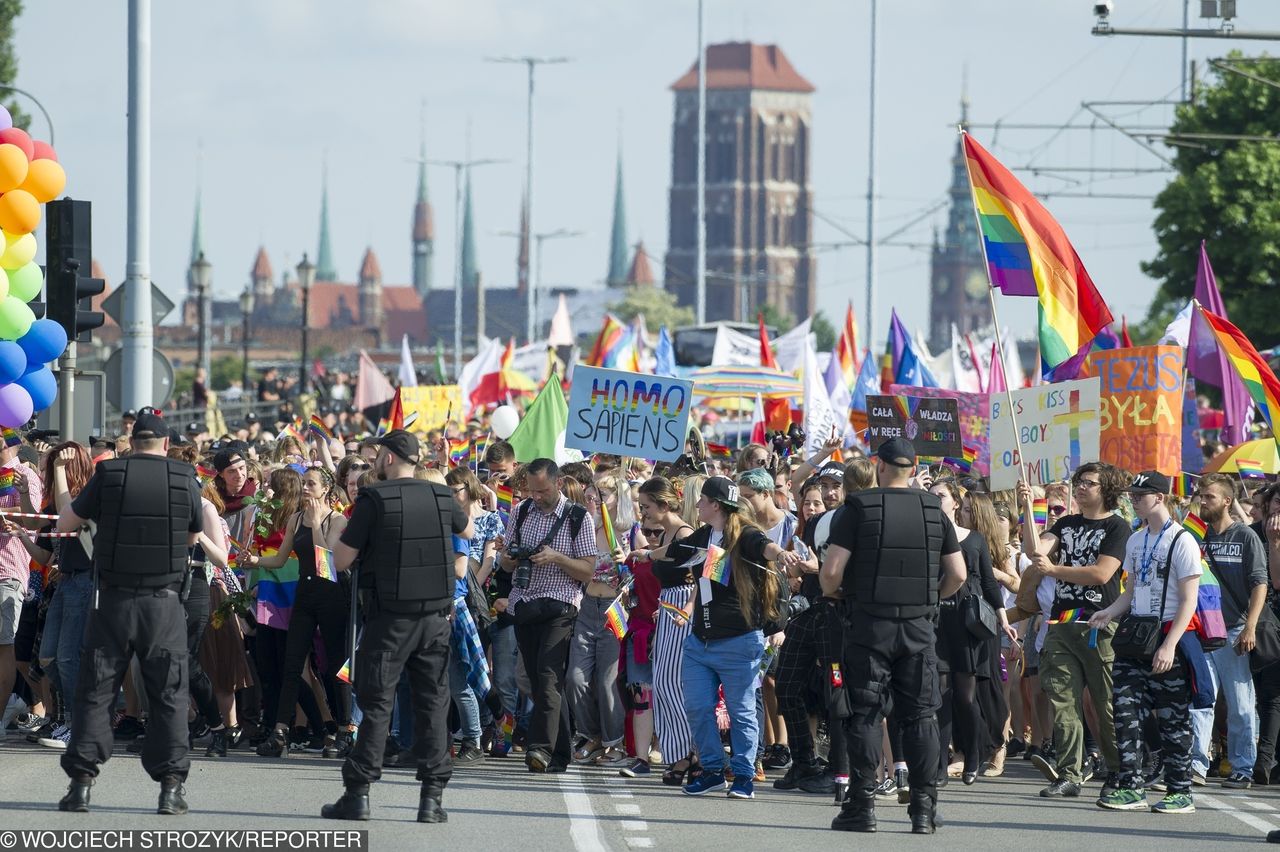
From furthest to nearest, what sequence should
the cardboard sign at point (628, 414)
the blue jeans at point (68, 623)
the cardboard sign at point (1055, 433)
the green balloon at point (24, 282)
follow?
the cardboard sign at point (628, 414)
the cardboard sign at point (1055, 433)
the green balloon at point (24, 282)
the blue jeans at point (68, 623)

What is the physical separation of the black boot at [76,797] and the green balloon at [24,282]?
379 cm

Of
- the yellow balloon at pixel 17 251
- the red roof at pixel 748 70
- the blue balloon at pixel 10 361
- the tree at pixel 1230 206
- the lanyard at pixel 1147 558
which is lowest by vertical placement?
the lanyard at pixel 1147 558

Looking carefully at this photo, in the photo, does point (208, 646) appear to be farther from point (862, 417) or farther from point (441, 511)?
point (862, 417)

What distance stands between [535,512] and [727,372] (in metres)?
15.0

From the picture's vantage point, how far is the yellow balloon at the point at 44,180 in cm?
1187

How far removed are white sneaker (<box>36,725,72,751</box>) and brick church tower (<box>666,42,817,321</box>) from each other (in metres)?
157

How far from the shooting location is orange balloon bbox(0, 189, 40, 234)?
11.6 m

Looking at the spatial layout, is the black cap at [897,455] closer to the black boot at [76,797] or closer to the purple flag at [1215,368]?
the black boot at [76,797]

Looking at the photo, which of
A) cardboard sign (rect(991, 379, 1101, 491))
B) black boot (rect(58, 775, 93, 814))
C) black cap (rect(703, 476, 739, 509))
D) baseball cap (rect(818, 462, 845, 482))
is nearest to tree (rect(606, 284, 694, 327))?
baseball cap (rect(818, 462, 845, 482))

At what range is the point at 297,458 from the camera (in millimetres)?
15047

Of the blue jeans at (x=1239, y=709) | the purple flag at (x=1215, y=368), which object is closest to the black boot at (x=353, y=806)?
the blue jeans at (x=1239, y=709)

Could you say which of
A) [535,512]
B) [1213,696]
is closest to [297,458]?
[535,512]

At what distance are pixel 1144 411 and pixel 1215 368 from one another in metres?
3.68

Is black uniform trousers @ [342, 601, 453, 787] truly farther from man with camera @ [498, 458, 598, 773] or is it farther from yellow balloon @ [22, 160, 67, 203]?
yellow balloon @ [22, 160, 67, 203]
